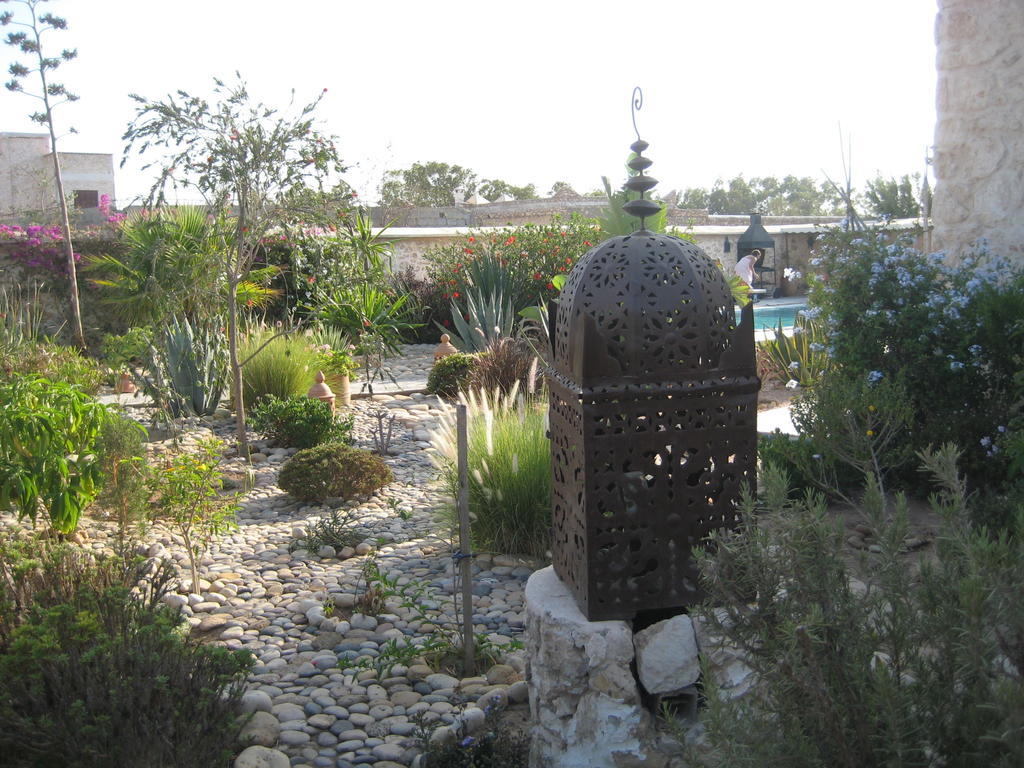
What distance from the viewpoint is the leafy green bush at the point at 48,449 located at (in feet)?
13.9

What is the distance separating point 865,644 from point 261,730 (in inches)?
85.9

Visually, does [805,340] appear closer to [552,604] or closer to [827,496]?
[827,496]

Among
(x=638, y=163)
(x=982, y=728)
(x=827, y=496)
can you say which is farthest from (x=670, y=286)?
(x=827, y=496)

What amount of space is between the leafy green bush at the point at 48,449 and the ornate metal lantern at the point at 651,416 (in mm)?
2909

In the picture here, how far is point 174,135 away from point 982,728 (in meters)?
6.94

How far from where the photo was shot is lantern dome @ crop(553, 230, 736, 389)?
256 centimetres

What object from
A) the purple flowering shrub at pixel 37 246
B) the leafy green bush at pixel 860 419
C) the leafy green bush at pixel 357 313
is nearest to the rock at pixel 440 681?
the leafy green bush at pixel 860 419

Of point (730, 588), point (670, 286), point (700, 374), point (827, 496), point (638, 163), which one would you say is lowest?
point (827, 496)

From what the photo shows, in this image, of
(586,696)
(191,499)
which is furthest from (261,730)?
(191,499)

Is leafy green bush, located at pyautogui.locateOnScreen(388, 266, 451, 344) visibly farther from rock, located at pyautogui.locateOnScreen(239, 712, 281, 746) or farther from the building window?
the building window

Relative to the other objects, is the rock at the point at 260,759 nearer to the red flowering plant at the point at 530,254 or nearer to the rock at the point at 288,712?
the rock at the point at 288,712

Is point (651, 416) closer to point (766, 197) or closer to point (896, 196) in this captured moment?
point (896, 196)

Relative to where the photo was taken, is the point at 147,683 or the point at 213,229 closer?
the point at 147,683

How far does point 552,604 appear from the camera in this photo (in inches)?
109
